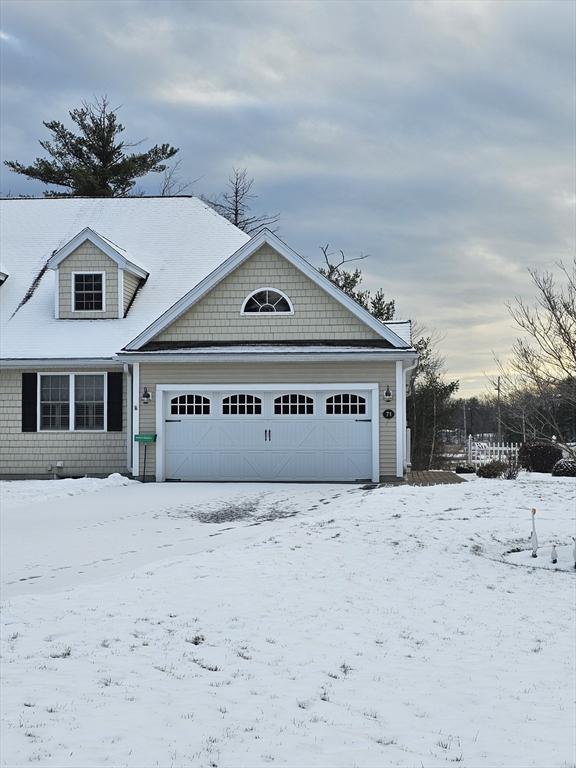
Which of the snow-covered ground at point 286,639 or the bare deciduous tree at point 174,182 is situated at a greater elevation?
the bare deciduous tree at point 174,182

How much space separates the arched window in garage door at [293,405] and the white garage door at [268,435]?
0.08 ft

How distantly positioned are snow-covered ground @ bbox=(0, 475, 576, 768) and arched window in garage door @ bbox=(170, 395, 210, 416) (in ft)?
16.3

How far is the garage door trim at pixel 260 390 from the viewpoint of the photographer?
18.5 meters

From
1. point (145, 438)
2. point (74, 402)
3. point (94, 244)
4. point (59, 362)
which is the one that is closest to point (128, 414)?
point (145, 438)

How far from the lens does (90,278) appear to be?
2062 centimetres

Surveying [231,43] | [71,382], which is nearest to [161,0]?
[231,43]

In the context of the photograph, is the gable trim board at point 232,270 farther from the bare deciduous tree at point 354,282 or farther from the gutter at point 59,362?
the bare deciduous tree at point 354,282

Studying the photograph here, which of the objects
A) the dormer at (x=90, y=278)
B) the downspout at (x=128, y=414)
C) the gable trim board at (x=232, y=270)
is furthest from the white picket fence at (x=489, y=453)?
the dormer at (x=90, y=278)

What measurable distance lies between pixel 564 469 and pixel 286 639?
16011 millimetres

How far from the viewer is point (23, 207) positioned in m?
24.5

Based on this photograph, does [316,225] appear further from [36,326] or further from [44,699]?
[44,699]

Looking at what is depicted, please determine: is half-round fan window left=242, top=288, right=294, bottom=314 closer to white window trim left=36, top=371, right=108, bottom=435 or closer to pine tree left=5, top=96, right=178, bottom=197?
white window trim left=36, top=371, right=108, bottom=435

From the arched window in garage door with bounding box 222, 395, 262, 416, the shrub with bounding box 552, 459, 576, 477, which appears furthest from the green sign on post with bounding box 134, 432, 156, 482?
the shrub with bounding box 552, 459, 576, 477

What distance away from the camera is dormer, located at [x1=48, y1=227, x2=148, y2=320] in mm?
20266
